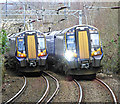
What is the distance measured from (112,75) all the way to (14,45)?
5.65 meters

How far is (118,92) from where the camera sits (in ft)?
31.0

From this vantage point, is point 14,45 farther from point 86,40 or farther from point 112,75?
point 112,75

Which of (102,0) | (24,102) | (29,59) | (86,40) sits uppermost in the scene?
(102,0)

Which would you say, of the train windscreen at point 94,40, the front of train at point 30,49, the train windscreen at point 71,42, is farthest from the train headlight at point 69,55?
the front of train at point 30,49

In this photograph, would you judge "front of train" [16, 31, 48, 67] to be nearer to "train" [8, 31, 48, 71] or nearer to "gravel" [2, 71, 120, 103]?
"train" [8, 31, 48, 71]

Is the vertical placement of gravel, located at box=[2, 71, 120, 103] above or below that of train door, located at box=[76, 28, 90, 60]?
below

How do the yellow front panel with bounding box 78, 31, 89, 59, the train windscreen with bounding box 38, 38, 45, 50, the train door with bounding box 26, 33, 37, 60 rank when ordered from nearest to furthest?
1. the yellow front panel with bounding box 78, 31, 89, 59
2. the train door with bounding box 26, 33, 37, 60
3. the train windscreen with bounding box 38, 38, 45, 50

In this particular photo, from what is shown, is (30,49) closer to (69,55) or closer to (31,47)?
(31,47)

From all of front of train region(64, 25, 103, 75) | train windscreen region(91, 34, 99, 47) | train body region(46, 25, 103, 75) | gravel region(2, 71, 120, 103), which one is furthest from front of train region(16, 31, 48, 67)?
train windscreen region(91, 34, 99, 47)

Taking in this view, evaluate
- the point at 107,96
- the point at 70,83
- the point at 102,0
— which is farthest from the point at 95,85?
the point at 102,0

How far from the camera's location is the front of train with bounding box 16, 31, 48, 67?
1373 cm

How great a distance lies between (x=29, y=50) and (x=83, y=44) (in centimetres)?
321

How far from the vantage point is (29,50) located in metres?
13.7

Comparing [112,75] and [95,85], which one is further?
[112,75]
